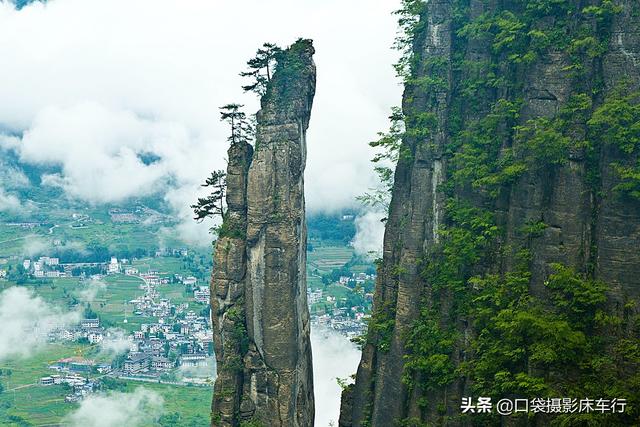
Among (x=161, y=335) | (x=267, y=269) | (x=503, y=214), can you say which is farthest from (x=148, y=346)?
(x=503, y=214)

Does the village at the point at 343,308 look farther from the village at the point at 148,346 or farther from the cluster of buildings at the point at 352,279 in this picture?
the village at the point at 148,346

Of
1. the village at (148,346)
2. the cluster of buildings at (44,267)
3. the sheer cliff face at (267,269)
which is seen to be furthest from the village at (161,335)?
the sheer cliff face at (267,269)

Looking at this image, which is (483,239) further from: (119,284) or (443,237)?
(119,284)

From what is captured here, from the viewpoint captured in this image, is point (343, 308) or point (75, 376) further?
point (75, 376)

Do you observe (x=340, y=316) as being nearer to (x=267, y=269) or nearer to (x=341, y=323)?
(x=341, y=323)

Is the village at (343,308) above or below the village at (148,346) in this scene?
above

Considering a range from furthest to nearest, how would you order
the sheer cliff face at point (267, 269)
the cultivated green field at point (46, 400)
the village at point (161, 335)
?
the village at point (161, 335) → the cultivated green field at point (46, 400) → the sheer cliff face at point (267, 269)
